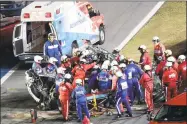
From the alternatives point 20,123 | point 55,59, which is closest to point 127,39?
point 55,59

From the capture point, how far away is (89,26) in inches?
1008

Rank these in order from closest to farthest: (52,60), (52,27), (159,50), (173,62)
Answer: (173,62), (52,60), (159,50), (52,27)

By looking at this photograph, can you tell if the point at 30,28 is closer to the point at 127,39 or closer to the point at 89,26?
the point at 89,26

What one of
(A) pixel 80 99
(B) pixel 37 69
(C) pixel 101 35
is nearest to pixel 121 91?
(A) pixel 80 99

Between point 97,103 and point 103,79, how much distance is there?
0.83 meters

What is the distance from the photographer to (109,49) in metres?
26.8

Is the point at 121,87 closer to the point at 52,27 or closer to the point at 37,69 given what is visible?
the point at 37,69

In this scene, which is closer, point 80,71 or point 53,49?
point 80,71

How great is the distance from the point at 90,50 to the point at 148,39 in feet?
23.5

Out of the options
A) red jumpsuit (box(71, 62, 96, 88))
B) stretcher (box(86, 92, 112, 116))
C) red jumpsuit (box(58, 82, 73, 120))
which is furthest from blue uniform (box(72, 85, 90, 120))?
red jumpsuit (box(71, 62, 96, 88))

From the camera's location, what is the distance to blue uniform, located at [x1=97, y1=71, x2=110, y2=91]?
19047 mm

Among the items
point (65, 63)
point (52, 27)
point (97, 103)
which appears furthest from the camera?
point (52, 27)

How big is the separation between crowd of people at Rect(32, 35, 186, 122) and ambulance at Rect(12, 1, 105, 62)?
2804 millimetres

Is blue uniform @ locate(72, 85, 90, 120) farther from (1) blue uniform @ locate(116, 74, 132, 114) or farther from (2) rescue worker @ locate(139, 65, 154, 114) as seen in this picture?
(2) rescue worker @ locate(139, 65, 154, 114)
